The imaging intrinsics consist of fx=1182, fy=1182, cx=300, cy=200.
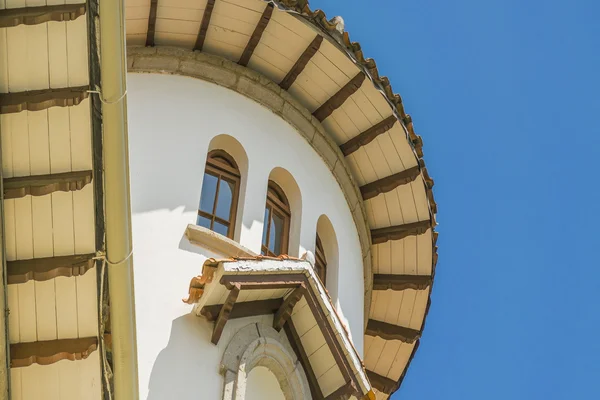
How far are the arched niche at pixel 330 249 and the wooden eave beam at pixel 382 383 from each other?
3643mm

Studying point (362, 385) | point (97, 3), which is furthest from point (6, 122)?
point (362, 385)

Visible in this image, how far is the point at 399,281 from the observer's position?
810 inches

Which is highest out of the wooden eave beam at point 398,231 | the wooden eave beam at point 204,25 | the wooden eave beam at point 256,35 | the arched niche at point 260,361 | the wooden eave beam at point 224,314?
the wooden eave beam at point 204,25

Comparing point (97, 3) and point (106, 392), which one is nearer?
point (97, 3)

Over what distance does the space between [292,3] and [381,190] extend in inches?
153

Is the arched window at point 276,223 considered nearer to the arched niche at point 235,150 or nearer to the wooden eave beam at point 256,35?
the arched niche at point 235,150

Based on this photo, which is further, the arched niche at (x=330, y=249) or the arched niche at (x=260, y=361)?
the arched niche at (x=330, y=249)

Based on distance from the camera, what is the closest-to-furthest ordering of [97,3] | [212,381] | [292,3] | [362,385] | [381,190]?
[97,3] < [212,381] < [362,385] < [292,3] < [381,190]


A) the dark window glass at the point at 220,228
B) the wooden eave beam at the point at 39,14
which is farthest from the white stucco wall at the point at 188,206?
the wooden eave beam at the point at 39,14

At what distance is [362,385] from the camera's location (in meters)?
15.6

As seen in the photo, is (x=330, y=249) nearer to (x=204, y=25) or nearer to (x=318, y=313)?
(x=318, y=313)

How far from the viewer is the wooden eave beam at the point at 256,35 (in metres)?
17.4

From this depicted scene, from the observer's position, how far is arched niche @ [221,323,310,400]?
14164 mm

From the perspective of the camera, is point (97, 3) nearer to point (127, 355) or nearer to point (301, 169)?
point (127, 355)
